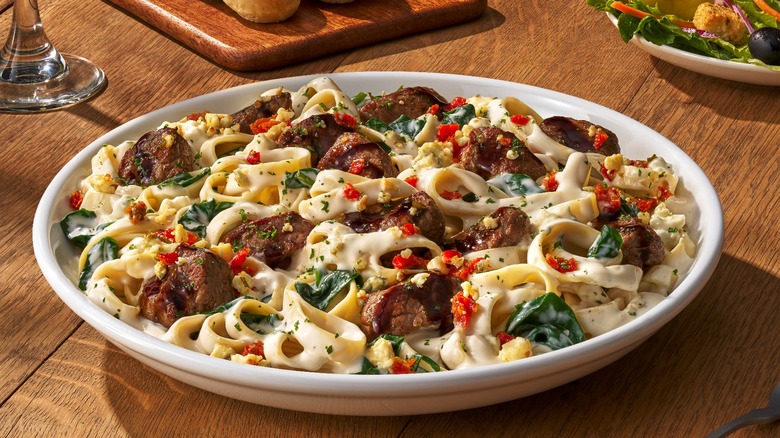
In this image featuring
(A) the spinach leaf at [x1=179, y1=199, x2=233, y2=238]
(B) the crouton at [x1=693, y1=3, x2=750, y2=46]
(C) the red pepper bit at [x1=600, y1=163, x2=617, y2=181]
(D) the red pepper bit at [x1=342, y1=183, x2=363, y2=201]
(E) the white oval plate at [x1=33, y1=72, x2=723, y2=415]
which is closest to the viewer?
(E) the white oval plate at [x1=33, y1=72, x2=723, y2=415]

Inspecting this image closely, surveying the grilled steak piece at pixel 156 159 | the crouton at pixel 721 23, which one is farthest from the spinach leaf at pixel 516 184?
the crouton at pixel 721 23

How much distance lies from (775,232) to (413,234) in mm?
1626

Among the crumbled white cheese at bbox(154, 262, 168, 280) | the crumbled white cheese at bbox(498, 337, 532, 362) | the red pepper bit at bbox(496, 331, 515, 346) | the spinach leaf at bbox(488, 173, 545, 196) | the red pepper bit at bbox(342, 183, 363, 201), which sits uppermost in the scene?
the crumbled white cheese at bbox(498, 337, 532, 362)

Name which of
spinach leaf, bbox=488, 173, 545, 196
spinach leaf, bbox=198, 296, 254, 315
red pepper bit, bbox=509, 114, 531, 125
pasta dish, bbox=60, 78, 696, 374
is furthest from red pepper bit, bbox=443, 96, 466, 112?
spinach leaf, bbox=198, 296, 254, 315

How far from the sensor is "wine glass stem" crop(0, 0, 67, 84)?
17.9 feet

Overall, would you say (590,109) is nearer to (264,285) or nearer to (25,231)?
(264,285)

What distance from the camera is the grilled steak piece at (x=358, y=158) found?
389cm

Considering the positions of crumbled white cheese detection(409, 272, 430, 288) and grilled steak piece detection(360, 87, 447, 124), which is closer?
crumbled white cheese detection(409, 272, 430, 288)

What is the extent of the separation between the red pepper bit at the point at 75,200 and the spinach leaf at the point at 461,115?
141 cm

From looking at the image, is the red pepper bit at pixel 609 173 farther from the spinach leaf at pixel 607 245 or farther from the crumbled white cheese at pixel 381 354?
the crumbled white cheese at pixel 381 354

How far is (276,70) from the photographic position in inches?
222

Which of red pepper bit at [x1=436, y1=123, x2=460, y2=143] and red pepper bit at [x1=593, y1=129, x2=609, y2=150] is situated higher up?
red pepper bit at [x1=593, y1=129, x2=609, y2=150]

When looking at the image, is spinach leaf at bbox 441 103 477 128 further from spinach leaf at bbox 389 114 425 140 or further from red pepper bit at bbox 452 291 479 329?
red pepper bit at bbox 452 291 479 329

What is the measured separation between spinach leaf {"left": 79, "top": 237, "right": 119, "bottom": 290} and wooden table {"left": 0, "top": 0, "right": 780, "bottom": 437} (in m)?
0.27
